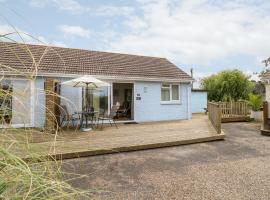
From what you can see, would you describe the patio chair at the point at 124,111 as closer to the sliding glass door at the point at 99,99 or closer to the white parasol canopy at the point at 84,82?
the sliding glass door at the point at 99,99

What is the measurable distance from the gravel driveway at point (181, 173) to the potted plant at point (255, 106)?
9.22 m

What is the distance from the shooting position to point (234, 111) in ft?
57.7

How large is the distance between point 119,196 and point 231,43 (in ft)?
76.2

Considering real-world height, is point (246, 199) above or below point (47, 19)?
below

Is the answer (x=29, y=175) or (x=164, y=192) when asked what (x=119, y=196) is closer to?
(x=164, y=192)

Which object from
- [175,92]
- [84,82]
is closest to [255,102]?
[175,92]

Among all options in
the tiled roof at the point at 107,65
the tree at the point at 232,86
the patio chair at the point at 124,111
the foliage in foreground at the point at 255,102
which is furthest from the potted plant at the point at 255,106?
the tree at the point at 232,86

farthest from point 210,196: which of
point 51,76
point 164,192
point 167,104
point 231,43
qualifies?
point 231,43

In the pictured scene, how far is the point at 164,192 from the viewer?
474cm

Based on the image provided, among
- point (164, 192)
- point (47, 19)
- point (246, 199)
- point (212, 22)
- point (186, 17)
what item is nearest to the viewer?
point (47, 19)

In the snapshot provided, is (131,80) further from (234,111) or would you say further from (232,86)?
(232,86)

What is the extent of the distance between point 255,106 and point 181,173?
43.7ft

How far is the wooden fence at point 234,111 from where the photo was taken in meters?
17.2

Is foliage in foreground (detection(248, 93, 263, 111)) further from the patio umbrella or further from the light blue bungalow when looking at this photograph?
the patio umbrella
